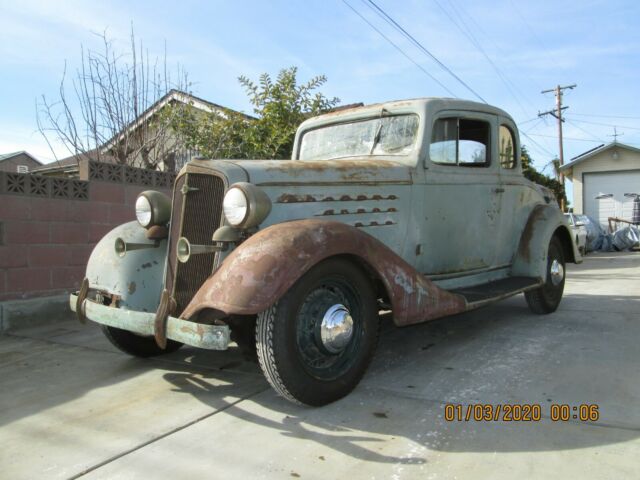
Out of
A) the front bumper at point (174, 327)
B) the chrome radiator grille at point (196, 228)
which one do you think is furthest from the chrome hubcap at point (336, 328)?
the chrome radiator grille at point (196, 228)

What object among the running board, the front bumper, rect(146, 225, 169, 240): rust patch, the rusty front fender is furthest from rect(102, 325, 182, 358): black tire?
the running board

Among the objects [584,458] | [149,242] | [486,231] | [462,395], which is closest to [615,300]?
[486,231]

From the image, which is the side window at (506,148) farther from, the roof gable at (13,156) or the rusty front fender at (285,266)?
the roof gable at (13,156)

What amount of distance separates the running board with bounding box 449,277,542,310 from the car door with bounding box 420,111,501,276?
18 centimetres

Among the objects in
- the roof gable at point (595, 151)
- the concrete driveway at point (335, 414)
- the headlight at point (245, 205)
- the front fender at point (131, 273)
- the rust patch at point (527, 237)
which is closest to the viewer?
the concrete driveway at point (335, 414)

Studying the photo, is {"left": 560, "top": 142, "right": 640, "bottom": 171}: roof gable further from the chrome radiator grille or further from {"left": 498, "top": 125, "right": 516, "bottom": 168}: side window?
the chrome radiator grille

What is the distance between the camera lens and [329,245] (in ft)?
8.50

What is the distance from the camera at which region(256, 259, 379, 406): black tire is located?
248 cm

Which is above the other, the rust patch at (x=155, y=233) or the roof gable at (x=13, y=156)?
the roof gable at (x=13, y=156)

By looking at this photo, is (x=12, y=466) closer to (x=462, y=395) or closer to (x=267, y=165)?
(x=267, y=165)

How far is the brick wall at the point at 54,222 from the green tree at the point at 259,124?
212cm

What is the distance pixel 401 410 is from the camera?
8.76ft

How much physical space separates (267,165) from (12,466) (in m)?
1.98

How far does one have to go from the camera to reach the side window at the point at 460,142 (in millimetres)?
3926
